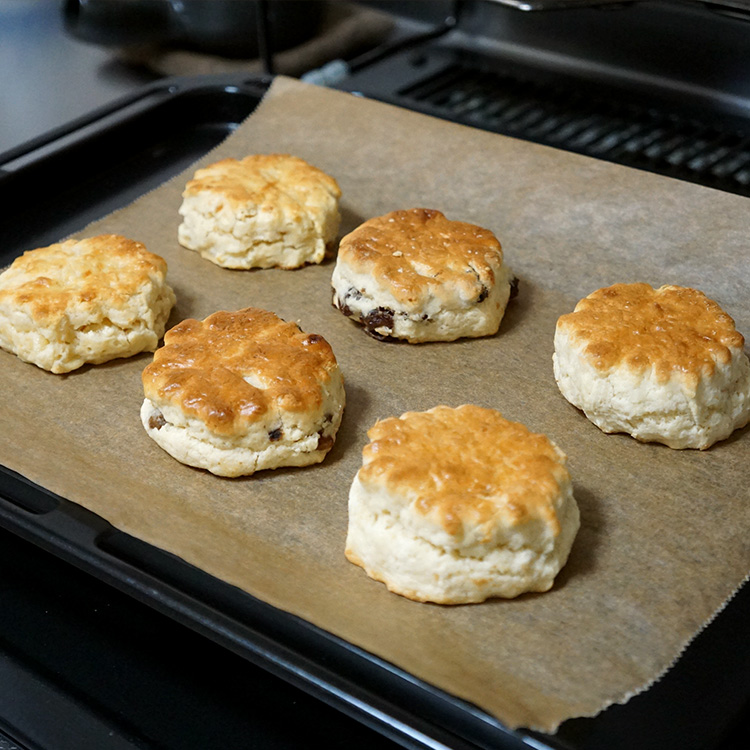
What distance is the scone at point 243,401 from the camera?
2.17m

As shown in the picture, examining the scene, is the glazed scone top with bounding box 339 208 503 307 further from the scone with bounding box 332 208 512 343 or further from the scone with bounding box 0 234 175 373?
the scone with bounding box 0 234 175 373

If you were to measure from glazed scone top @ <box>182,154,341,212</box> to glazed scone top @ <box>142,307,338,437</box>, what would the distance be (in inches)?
19.5

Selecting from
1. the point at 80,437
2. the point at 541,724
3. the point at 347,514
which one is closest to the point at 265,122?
the point at 80,437

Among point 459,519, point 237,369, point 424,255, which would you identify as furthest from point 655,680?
point 424,255

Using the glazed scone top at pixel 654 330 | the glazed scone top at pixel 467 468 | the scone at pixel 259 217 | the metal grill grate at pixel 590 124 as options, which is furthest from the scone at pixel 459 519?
the metal grill grate at pixel 590 124

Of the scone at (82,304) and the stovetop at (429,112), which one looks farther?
the scone at (82,304)

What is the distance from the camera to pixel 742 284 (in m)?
2.69

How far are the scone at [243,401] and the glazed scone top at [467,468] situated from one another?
22 cm

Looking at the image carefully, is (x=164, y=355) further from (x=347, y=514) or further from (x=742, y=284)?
(x=742, y=284)

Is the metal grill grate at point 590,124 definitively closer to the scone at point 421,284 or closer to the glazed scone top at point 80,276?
the scone at point 421,284

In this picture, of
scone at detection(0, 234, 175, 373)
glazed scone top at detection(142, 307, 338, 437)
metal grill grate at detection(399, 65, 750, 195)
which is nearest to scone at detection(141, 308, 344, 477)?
glazed scone top at detection(142, 307, 338, 437)

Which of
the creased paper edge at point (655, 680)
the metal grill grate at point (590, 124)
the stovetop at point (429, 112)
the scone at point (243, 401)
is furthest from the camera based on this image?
the metal grill grate at point (590, 124)

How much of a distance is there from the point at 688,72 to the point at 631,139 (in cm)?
52

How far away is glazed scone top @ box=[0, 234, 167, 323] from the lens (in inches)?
97.5
